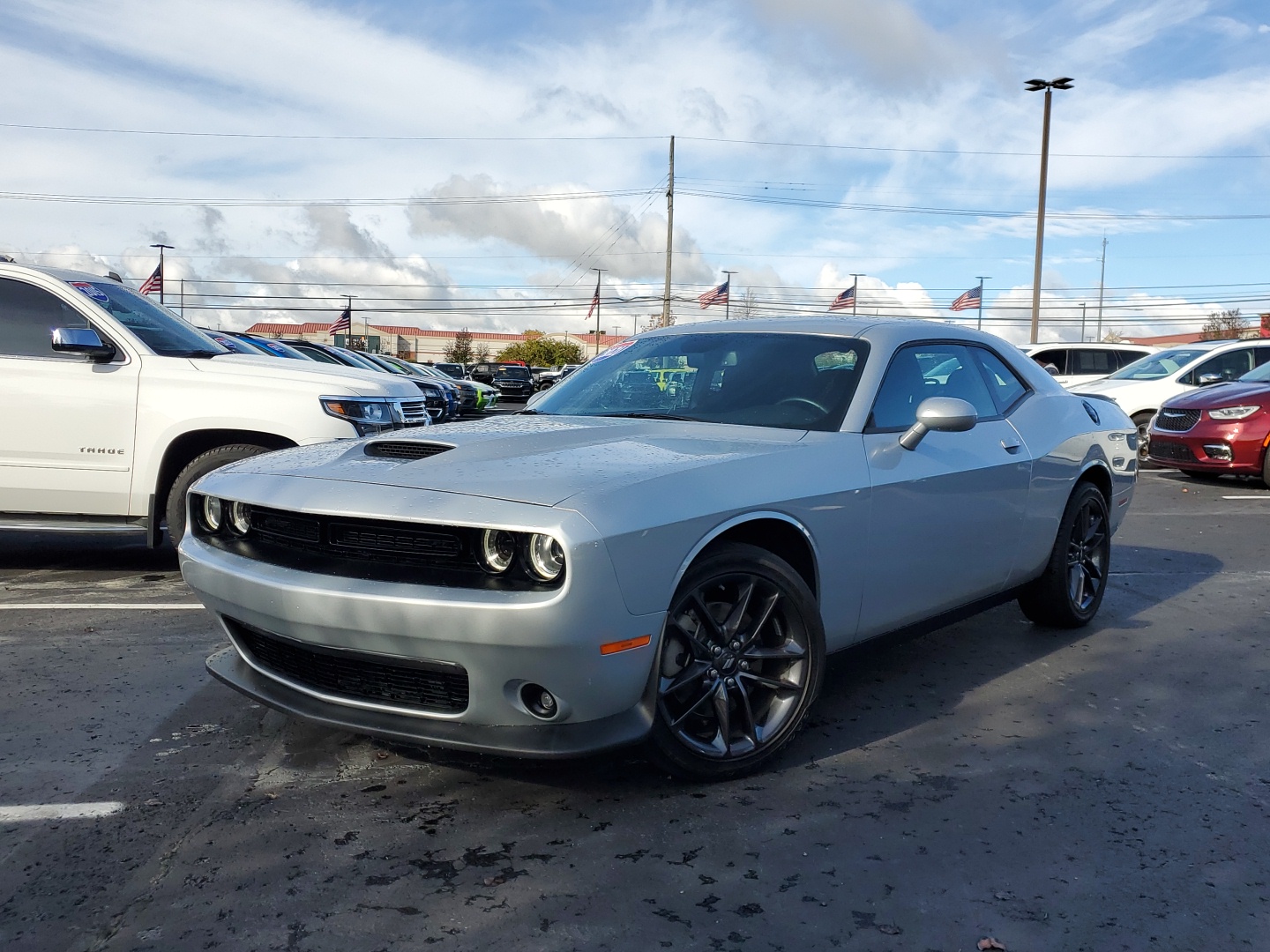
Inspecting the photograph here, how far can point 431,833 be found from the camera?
293cm

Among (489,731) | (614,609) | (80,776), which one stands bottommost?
(80,776)

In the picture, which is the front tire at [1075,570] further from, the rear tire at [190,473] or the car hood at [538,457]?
the rear tire at [190,473]

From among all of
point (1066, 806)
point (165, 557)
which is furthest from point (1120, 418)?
point (165, 557)

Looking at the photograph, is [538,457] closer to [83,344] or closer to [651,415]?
[651,415]

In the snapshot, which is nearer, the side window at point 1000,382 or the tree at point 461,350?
the side window at point 1000,382

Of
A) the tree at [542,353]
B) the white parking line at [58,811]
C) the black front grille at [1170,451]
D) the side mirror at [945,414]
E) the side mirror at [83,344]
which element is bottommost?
the white parking line at [58,811]

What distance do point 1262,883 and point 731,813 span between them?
4.38ft

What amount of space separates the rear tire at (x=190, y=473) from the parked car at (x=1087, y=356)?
15187 mm

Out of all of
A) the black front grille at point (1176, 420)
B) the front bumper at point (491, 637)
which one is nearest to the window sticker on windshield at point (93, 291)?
the front bumper at point (491, 637)

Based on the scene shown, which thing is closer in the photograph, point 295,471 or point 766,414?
point 295,471

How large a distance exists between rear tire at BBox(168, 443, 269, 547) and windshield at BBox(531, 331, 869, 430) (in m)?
2.32

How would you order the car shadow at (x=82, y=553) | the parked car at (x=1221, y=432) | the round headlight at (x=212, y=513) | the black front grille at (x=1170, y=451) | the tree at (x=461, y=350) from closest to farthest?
the round headlight at (x=212, y=513) → the car shadow at (x=82, y=553) → the parked car at (x=1221, y=432) → the black front grille at (x=1170, y=451) → the tree at (x=461, y=350)

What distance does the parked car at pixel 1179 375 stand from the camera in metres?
14.4

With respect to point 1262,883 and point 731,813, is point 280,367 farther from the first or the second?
point 1262,883
